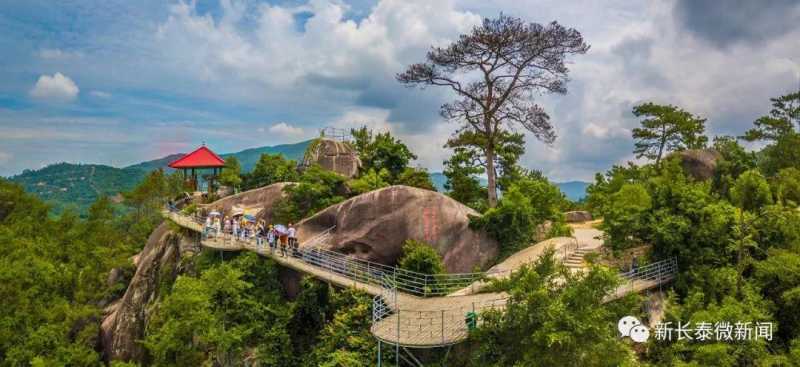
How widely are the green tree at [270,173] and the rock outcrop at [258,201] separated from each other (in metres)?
4.69

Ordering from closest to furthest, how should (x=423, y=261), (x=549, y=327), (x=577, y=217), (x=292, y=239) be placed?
(x=549, y=327) → (x=423, y=261) → (x=292, y=239) → (x=577, y=217)

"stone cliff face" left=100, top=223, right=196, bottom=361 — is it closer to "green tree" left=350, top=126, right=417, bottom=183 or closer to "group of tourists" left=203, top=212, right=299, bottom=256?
"group of tourists" left=203, top=212, right=299, bottom=256

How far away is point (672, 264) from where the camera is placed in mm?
18391

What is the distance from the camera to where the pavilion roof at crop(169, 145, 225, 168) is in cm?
4084

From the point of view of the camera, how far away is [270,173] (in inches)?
1468

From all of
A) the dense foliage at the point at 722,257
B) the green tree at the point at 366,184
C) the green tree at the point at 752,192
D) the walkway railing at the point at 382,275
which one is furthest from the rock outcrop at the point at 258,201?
the green tree at the point at 752,192

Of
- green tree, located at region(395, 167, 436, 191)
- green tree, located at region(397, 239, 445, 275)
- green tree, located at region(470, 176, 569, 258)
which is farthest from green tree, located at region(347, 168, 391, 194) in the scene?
green tree, located at region(397, 239, 445, 275)

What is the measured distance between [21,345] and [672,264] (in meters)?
31.9

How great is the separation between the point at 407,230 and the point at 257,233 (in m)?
7.37

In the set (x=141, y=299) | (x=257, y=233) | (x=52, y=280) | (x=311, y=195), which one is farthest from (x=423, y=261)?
(x=52, y=280)

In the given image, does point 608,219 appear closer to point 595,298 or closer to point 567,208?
point 595,298

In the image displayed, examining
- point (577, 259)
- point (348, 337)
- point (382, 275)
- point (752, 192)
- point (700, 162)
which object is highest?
point (700, 162)

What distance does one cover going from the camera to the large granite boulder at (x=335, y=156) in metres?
34.5

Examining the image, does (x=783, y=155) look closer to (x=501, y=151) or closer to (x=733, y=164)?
(x=733, y=164)
